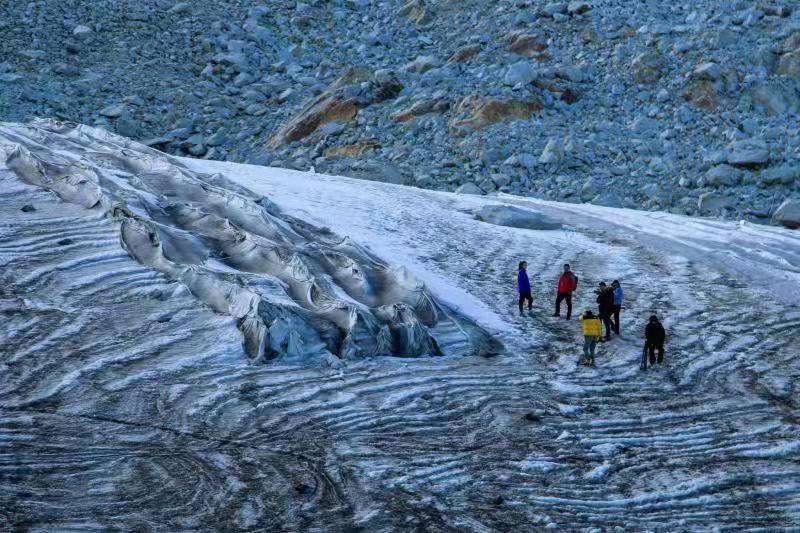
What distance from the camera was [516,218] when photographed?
22.7m

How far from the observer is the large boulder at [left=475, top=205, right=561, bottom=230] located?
2261 cm

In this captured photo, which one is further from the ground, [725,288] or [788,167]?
[788,167]

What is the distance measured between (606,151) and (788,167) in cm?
581

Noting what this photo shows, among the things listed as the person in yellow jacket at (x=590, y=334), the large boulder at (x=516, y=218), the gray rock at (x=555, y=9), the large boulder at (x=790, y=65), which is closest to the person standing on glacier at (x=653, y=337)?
the person in yellow jacket at (x=590, y=334)

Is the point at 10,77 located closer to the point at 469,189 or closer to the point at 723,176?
the point at 469,189

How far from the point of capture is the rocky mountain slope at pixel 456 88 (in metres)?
31.2

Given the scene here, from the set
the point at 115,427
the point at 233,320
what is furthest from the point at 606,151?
the point at 115,427

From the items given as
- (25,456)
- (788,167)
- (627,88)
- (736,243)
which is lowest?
(25,456)

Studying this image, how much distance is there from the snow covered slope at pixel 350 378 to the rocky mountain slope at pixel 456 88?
10.9 meters

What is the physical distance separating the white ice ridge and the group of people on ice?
145 centimetres

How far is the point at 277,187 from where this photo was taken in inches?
914

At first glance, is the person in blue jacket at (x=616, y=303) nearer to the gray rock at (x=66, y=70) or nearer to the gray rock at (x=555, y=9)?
the gray rock at (x=555, y=9)

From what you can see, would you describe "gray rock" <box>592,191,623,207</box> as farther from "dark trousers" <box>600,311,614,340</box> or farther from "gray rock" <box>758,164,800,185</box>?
"dark trousers" <box>600,311,614,340</box>

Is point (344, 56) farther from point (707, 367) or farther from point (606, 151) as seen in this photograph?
point (707, 367)
